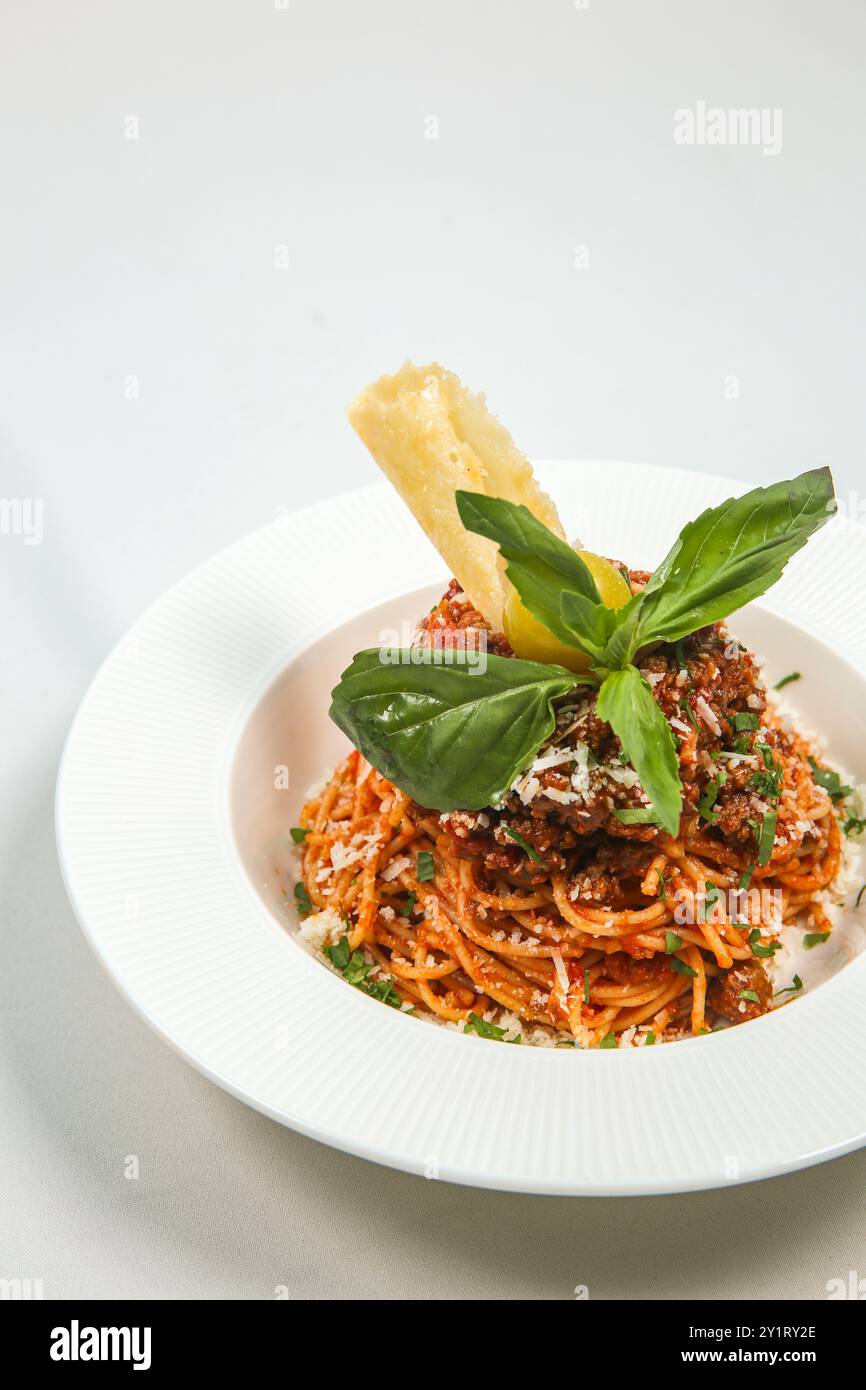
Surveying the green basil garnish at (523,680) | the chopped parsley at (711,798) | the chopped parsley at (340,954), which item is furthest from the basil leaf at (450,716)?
the chopped parsley at (340,954)

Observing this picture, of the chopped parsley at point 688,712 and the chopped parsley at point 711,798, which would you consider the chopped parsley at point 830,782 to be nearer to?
the chopped parsley at point 711,798

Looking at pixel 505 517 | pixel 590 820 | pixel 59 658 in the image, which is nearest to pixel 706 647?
pixel 590 820

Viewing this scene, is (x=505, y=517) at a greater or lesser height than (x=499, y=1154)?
greater

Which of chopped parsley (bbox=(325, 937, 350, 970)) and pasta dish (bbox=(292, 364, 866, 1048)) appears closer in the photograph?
pasta dish (bbox=(292, 364, 866, 1048))

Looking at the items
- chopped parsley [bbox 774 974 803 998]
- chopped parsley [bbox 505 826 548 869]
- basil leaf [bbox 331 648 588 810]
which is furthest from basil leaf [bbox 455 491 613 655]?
chopped parsley [bbox 774 974 803 998]

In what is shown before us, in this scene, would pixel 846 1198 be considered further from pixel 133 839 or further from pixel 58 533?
pixel 58 533

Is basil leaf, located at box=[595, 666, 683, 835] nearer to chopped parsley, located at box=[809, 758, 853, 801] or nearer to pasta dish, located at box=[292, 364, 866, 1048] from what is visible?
pasta dish, located at box=[292, 364, 866, 1048]

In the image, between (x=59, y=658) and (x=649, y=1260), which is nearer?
(x=649, y=1260)
